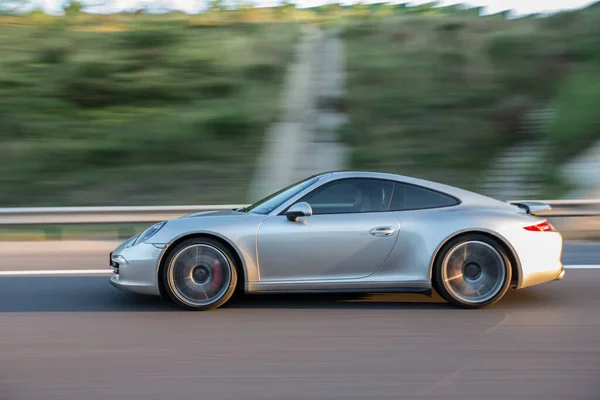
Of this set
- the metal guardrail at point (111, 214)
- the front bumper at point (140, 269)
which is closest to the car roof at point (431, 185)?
the front bumper at point (140, 269)

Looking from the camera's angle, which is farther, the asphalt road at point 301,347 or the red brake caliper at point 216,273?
the red brake caliper at point 216,273

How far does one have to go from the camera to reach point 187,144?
15547 millimetres

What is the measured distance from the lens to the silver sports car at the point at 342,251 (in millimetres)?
6258

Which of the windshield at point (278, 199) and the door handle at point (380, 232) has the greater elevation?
the windshield at point (278, 199)

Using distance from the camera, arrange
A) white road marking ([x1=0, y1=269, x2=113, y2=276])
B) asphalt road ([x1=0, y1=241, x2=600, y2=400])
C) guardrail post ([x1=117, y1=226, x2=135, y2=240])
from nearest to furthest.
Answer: asphalt road ([x1=0, y1=241, x2=600, y2=400]) < white road marking ([x1=0, y1=269, x2=113, y2=276]) < guardrail post ([x1=117, y1=226, x2=135, y2=240])

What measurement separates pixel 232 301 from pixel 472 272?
6.64 feet

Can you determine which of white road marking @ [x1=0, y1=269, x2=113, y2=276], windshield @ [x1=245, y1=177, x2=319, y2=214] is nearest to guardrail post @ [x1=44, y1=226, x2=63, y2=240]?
white road marking @ [x1=0, y1=269, x2=113, y2=276]

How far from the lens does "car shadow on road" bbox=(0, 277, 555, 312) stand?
6.48m

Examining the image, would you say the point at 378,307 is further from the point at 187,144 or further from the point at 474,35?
the point at 474,35

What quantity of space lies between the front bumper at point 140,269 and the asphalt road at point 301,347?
208 millimetres

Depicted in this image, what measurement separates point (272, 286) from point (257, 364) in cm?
146

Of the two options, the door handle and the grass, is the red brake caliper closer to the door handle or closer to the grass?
the door handle

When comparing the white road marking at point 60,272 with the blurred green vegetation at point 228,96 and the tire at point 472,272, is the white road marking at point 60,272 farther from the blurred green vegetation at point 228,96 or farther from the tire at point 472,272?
the blurred green vegetation at point 228,96

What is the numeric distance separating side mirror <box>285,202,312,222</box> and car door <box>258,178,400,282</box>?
0.05m
